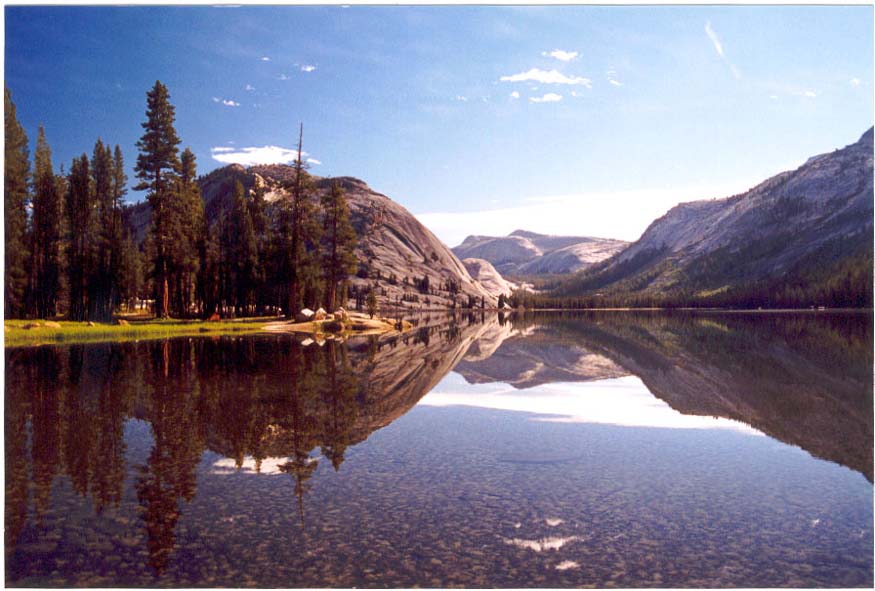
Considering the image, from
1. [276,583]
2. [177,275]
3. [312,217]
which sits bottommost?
[276,583]

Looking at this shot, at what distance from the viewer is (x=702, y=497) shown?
37.7 feet

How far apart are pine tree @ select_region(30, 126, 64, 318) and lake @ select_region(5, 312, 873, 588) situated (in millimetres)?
61169

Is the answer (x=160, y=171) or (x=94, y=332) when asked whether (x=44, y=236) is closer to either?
(x=160, y=171)

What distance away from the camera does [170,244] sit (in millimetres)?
75812

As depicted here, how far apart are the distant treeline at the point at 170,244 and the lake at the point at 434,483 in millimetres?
53987

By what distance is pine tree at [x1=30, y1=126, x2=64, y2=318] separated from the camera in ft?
252

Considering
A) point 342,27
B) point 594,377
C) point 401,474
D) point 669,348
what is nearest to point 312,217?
point 669,348

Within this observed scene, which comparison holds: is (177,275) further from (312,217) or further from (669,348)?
(669,348)

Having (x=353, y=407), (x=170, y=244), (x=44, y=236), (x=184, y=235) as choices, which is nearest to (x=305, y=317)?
(x=170, y=244)

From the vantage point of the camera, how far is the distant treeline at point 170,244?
75.8 m

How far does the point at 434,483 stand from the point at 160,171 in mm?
75917

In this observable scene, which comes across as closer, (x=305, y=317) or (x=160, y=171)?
(x=305, y=317)

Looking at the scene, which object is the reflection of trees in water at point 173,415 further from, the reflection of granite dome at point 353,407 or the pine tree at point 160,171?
the pine tree at point 160,171

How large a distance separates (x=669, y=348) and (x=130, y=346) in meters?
39.7
